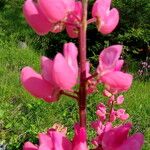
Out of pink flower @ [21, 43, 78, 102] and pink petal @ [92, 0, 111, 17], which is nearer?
pink flower @ [21, 43, 78, 102]

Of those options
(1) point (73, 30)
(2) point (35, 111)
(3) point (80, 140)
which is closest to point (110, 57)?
(1) point (73, 30)

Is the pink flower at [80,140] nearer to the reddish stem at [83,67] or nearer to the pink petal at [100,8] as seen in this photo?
the reddish stem at [83,67]

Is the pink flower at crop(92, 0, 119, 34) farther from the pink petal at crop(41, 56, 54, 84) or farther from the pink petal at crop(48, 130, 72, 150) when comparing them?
the pink petal at crop(48, 130, 72, 150)

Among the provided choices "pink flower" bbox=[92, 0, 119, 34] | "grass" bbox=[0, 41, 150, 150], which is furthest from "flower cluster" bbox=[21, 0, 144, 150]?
"grass" bbox=[0, 41, 150, 150]

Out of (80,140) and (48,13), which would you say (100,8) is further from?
(80,140)

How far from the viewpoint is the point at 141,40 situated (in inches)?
363

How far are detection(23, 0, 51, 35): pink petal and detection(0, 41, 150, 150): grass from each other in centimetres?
329

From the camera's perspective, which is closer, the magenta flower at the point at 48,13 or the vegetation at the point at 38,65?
the magenta flower at the point at 48,13

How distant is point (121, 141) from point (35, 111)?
417 cm

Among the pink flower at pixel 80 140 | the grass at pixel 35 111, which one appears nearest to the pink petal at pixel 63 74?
the pink flower at pixel 80 140

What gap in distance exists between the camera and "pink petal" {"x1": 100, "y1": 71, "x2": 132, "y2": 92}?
1276 millimetres

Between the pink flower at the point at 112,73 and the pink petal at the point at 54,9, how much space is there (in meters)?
0.15

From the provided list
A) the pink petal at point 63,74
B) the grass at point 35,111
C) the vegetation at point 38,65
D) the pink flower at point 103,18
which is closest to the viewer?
the pink petal at point 63,74

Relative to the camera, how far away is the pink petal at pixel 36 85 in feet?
4.27
